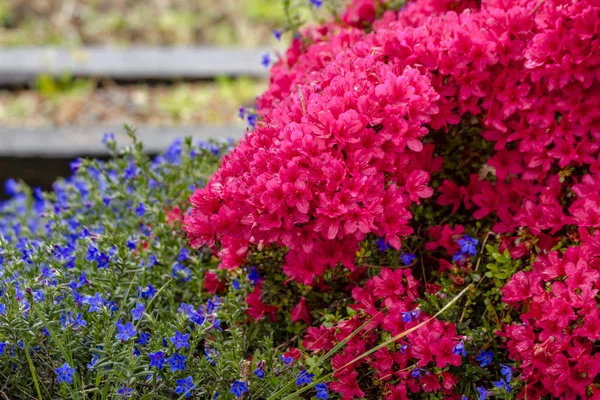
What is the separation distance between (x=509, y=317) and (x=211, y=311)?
0.76 metres

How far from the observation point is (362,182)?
66.6 inches

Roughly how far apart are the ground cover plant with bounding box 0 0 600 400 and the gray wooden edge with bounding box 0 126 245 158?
1519 mm

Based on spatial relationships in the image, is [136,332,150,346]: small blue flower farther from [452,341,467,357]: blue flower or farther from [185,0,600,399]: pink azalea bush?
[452,341,467,357]: blue flower

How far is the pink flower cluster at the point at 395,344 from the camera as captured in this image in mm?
1805

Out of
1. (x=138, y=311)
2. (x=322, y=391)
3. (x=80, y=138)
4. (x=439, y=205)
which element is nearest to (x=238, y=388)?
(x=322, y=391)

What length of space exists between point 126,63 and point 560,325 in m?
3.38

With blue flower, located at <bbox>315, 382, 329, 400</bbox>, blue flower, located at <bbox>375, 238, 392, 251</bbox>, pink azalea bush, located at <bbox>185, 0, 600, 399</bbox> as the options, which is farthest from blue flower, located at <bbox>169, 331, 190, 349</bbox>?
blue flower, located at <bbox>375, 238, 392, 251</bbox>

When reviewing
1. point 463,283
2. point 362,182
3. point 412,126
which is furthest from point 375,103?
point 463,283

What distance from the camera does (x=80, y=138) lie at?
3803mm

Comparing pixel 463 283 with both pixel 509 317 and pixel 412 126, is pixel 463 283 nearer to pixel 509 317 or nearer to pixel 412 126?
pixel 509 317

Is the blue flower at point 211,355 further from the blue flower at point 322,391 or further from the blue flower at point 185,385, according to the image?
the blue flower at point 322,391

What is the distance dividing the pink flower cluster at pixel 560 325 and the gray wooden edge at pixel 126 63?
9.37ft

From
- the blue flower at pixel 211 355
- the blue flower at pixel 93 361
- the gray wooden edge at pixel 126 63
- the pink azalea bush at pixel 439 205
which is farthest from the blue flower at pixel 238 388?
the gray wooden edge at pixel 126 63

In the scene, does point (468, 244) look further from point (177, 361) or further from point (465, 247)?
point (177, 361)
